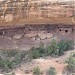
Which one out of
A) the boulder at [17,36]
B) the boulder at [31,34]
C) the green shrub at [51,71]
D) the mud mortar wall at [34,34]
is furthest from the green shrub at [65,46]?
the boulder at [17,36]

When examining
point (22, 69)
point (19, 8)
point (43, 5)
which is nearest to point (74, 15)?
point (43, 5)

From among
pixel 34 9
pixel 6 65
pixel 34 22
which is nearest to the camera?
pixel 6 65

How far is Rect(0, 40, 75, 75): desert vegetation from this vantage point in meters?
7.80

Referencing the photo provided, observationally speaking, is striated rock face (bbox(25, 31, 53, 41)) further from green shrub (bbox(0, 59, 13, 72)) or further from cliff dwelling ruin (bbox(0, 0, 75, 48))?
green shrub (bbox(0, 59, 13, 72))

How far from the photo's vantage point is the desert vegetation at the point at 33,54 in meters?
7.80

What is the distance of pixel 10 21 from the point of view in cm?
844

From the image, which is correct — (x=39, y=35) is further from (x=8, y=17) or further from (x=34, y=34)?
(x=8, y=17)

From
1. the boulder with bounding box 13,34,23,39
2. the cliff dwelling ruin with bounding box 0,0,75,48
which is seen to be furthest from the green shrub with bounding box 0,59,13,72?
the boulder with bounding box 13,34,23,39

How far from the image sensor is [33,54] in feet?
27.3

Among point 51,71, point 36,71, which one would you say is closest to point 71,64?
point 51,71

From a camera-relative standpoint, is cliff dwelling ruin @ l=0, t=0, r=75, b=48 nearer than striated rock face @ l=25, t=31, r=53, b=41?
Yes

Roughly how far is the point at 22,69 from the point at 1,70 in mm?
514

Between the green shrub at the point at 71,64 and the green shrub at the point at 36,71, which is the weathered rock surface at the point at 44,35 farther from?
the green shrub at the point at 36,71

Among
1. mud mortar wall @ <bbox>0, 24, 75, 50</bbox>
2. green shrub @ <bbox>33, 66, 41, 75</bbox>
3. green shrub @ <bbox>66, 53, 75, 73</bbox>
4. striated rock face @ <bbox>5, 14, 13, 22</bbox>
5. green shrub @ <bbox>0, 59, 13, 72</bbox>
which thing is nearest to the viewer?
green shrub @ <bbox>33, 66, 41, 75</bbox>
